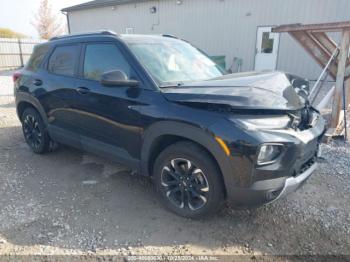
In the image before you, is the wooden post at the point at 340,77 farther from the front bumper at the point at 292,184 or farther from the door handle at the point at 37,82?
the door handle at the point at 37,82

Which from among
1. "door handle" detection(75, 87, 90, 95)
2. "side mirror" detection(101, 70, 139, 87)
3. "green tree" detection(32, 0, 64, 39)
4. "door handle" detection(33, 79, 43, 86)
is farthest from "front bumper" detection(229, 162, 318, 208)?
"green tree" detection(32, 0, 64, 39)

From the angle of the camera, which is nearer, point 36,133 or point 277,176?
point 277,176

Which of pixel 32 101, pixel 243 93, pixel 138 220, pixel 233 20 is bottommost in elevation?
pixel 138 220

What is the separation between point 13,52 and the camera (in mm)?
19469

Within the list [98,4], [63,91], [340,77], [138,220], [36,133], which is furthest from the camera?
[98,4]

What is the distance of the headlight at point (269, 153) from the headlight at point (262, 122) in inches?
7.0

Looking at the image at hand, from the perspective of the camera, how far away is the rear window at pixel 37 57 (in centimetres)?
438

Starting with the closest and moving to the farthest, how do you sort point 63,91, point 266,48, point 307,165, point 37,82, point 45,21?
point 307,165, point 63,91, point 37,82, point 266,48, point 45,21

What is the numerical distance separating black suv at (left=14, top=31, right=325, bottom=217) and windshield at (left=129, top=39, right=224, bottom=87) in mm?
15

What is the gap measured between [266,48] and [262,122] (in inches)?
465

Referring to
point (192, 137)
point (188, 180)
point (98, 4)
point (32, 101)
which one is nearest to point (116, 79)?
point (192, 137)

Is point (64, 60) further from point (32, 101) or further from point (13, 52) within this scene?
point (13, 52)

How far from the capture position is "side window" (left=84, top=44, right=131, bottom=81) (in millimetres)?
3178

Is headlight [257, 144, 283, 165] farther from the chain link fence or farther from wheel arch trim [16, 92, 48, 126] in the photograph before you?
the chain link fence
